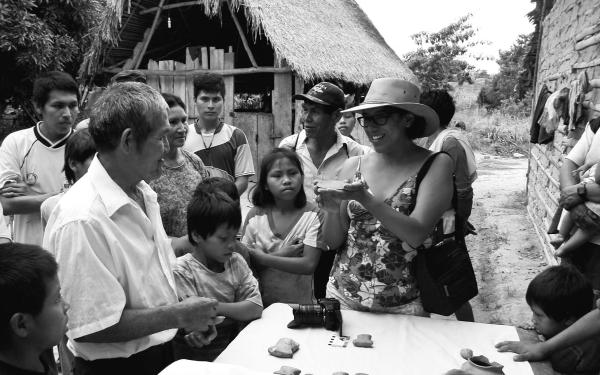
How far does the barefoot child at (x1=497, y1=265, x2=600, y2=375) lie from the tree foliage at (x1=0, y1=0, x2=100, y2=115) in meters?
9.00

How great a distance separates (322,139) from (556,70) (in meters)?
4.50

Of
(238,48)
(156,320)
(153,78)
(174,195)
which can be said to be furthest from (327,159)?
(238,48)

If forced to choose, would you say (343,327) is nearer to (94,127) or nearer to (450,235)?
(450,235)

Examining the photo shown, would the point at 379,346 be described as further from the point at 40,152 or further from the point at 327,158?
the point at 40,152

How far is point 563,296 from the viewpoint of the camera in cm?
216

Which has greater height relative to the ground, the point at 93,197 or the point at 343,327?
the point at 93,197

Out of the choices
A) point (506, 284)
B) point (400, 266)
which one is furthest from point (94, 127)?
point (506, 284)

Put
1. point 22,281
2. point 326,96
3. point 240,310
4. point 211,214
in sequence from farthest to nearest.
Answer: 1. point 326,96
2. point 211,214
3. point 240,310
4. point 22,281

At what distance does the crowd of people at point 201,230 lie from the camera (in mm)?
1396

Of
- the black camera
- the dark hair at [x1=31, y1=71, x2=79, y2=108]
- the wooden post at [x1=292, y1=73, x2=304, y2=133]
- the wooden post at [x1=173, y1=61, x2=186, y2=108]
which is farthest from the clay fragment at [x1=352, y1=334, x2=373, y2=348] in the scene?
the wooden post at [x1=173, y1=61, x2=186, y2=108]

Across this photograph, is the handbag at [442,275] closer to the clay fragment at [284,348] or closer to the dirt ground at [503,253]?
the clay fragment at [284,348]

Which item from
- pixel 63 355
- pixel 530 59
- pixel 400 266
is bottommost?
pixel 63 355

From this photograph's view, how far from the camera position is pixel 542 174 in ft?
23.0

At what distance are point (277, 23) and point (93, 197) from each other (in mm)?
6991
